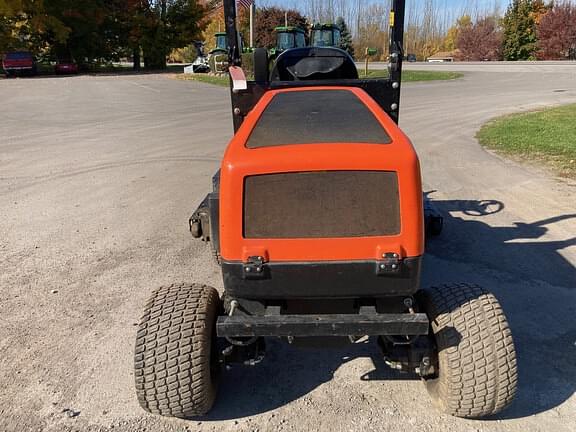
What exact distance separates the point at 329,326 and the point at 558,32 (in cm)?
5883

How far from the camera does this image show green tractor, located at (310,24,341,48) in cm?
820

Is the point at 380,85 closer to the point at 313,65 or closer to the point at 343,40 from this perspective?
the point at 313,65

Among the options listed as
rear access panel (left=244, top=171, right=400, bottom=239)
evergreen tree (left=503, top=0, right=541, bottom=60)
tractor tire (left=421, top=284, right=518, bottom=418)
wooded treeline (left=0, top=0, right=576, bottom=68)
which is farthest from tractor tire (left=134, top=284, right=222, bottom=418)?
evergreen tree (left=503, top=0, right=541, bottom=60)

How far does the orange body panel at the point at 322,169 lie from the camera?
238 centimetres

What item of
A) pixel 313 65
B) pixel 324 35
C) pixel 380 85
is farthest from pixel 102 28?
pixel 380 85

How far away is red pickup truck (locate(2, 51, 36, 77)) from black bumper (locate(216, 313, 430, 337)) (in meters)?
35.9

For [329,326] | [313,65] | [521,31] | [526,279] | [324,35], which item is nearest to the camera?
[329,326]

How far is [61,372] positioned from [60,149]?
7631 mm

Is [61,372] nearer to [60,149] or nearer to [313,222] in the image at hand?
[313,222]

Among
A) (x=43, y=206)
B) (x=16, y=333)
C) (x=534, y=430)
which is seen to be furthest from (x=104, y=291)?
(x=534, y=430)

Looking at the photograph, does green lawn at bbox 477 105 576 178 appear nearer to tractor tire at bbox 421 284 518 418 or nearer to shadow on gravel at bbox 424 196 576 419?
shadow on gravel at bbox 424 196 576 419

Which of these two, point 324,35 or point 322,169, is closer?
point 322,169

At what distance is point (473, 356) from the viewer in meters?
2.51

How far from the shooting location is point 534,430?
2617mm
